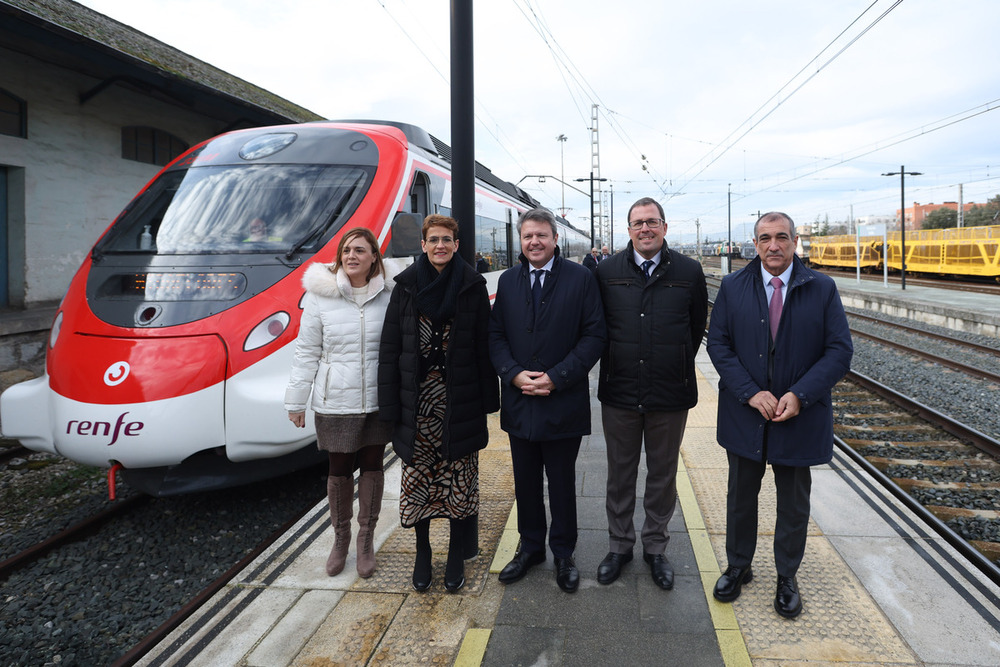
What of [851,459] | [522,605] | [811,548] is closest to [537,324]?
[522,605]

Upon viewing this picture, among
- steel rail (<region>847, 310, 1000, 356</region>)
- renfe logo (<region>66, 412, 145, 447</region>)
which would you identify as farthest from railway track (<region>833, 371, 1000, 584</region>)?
steel rail (<region>847, 310, 1000, 356</region>)

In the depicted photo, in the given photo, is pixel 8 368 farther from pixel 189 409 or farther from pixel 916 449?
pixel 916 449

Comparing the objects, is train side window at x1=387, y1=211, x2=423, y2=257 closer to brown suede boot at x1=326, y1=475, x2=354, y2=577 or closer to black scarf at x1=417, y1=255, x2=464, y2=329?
black scarf at x1=417, y1=255, x2=464, y2=329

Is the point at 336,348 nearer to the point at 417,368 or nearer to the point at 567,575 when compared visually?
the point at 417,368

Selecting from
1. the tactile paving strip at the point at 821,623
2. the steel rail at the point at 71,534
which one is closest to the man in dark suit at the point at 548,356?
the tactile paving strip at the point at 821,623

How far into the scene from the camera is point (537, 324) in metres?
3.14

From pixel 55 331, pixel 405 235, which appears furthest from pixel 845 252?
pixel 55 331

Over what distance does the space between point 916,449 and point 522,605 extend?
200 inches

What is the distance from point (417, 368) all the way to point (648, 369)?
119 cm

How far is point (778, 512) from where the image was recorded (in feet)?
9.95

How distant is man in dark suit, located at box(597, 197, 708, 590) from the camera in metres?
3.16

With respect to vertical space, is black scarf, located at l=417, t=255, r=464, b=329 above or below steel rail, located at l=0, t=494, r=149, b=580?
above

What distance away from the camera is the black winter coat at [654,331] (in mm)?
3156

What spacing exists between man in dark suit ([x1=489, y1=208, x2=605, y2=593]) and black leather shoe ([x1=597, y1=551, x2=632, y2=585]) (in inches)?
5.3
